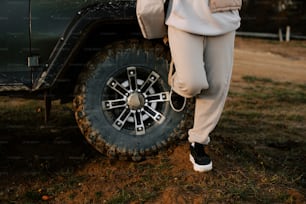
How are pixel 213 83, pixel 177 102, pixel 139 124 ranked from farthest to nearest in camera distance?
pixel 139 124 → pixel 177 102 → pixel 213 83

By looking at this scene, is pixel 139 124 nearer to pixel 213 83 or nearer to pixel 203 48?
pixel 213 83

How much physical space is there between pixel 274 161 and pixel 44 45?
223cm

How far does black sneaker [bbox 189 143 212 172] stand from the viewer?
390 cm

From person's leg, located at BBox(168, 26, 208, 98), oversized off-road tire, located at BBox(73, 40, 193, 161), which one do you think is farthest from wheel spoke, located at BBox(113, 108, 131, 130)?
person's leg, located at BBox(168, 26, 208, 98)

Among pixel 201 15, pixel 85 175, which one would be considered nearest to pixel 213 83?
pixel 201 15

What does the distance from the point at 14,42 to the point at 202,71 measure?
1368mm

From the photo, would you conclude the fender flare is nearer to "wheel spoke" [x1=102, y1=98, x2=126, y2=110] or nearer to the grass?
"wheel spoke" [x1=102, y1=98, x2=126, y2=110]

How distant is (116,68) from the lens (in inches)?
165

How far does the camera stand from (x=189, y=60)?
11.8ft

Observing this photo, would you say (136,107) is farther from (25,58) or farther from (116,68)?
(25,58)

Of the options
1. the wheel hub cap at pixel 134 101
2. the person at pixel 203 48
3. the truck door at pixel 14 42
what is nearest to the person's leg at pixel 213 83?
the person at pixel 203 48

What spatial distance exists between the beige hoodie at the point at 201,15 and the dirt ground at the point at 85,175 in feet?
3.26

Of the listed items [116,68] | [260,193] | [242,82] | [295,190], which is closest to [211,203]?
[260,193]

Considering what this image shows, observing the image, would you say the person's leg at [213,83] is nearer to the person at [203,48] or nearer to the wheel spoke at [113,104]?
the person at [203,48]
